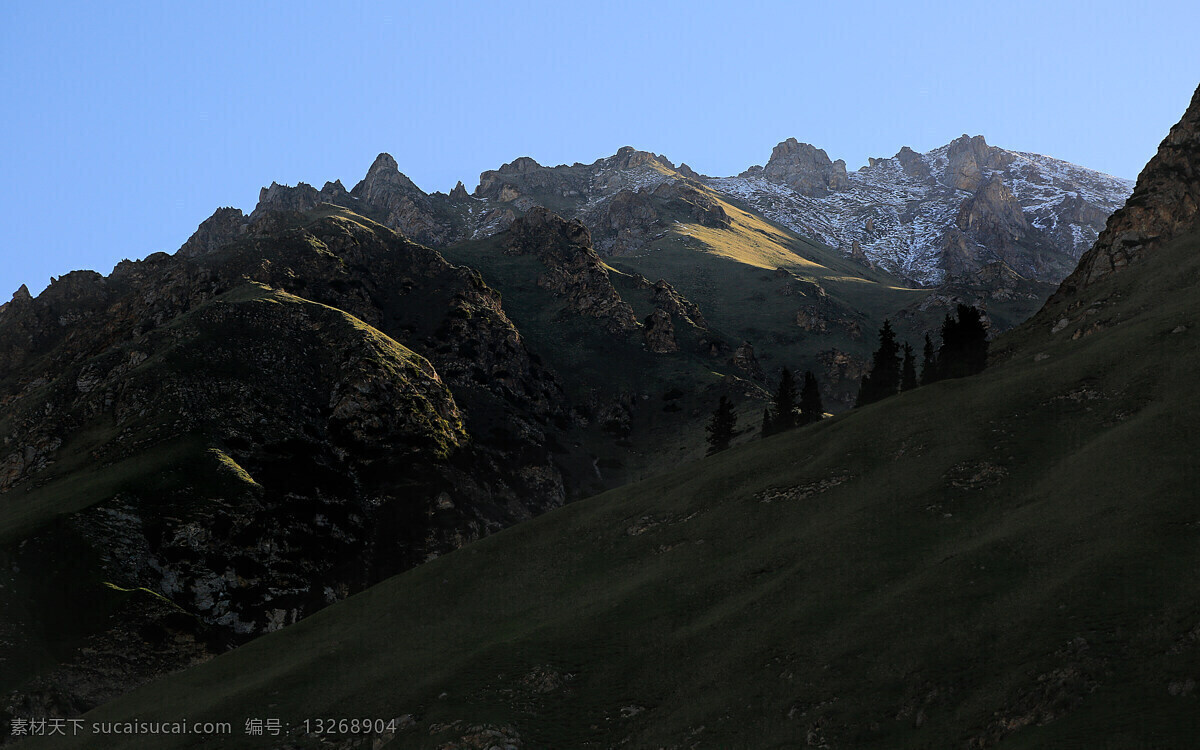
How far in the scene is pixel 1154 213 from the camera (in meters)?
147

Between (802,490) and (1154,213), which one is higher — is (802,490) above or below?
below

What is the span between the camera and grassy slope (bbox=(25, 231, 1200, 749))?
4097 cm

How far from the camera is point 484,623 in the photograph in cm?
7512

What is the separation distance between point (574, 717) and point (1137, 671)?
30569 millimetres

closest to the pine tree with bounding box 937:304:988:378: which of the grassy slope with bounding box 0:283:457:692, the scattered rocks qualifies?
the scattered rocks

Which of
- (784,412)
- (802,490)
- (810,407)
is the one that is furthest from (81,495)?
(810,407)

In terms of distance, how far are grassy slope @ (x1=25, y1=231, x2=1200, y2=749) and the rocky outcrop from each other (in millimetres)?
40187

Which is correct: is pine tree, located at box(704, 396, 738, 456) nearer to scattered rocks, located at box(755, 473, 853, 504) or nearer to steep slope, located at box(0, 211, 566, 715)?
steep slope, located at box(0, 211, 566, 715)

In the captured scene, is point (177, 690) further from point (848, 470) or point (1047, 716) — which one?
point (1047, 716)

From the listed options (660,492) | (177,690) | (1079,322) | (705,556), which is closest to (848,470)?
(705,556)

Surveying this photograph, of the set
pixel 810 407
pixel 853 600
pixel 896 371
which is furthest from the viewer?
pixel 810 407

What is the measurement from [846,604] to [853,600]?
0.62 m

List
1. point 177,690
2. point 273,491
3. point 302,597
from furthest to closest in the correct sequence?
point 273,491 → point 302,597 → point 177,690

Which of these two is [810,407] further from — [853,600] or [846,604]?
[846,604]
